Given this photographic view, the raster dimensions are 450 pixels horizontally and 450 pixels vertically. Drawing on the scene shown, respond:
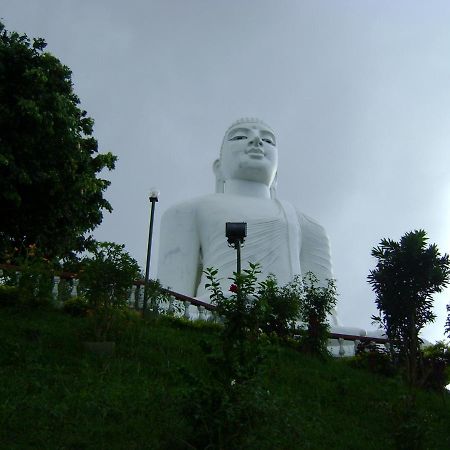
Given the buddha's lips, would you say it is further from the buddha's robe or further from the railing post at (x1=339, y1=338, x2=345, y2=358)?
the railing post at (x1=339, y1=338, x2=345, y2=358)

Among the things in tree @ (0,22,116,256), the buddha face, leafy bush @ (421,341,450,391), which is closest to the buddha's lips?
the buddha face

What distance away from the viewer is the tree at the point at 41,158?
11.6 m

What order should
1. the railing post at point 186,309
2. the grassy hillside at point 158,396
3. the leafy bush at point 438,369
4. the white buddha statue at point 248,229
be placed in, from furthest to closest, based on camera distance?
1. the white buddha statue at point 248,229
2. the railing post at point 186,309
3. the leafy bush at point 438,369
4. the grassy hillside at point 158,396

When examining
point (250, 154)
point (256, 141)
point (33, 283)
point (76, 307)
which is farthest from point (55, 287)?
point (256, 141)

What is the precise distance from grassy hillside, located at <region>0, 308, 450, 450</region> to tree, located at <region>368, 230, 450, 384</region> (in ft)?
2.56

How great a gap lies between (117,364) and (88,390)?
0.94 metres

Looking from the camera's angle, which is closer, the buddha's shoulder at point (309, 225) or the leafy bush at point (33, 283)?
the leafy bush at point (33, 283)

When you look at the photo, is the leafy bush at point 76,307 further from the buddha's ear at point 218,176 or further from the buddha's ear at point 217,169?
the buddha's ear at point 217,169

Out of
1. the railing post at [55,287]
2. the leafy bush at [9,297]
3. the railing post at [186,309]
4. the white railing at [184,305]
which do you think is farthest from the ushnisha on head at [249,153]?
the leafy bush at [9,297]

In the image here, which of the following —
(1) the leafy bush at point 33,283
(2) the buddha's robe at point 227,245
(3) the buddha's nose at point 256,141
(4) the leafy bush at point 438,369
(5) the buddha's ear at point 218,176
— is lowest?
(4) the leafy bush at point 438,369

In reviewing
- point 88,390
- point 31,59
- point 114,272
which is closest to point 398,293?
point 114,272

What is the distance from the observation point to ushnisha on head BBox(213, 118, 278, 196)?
16.6 metres

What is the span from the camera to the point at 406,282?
9.46 metres

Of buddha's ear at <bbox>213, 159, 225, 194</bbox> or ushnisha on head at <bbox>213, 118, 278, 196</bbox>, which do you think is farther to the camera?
buddha's ear at <bbox>213, 159, 225, 194</bbox>
